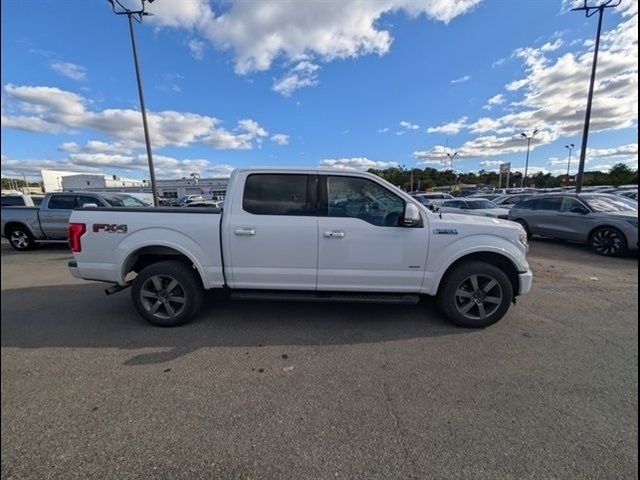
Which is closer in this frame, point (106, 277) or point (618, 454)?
point (618, 454)

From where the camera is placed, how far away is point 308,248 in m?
3.56

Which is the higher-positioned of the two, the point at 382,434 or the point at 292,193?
the point at 292,193

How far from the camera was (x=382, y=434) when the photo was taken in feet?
6.92

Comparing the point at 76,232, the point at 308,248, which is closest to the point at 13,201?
the point at 76,232

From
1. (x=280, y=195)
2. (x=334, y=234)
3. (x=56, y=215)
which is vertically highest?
(x=280, y=195)

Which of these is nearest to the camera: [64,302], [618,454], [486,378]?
[618,454]

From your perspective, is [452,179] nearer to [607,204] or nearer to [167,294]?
[607,204]

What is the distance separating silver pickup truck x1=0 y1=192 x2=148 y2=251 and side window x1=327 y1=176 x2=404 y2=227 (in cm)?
810

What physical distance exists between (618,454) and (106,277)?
5.01 metres

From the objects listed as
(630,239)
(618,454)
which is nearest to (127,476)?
(618,454)

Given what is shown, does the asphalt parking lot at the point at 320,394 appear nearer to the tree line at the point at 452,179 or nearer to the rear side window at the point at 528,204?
the rear side window at the point at 528,204

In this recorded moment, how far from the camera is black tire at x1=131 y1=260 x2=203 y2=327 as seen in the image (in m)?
3.70

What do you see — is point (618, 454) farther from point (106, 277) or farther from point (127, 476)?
point (106, 277)

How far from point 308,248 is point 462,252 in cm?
182
